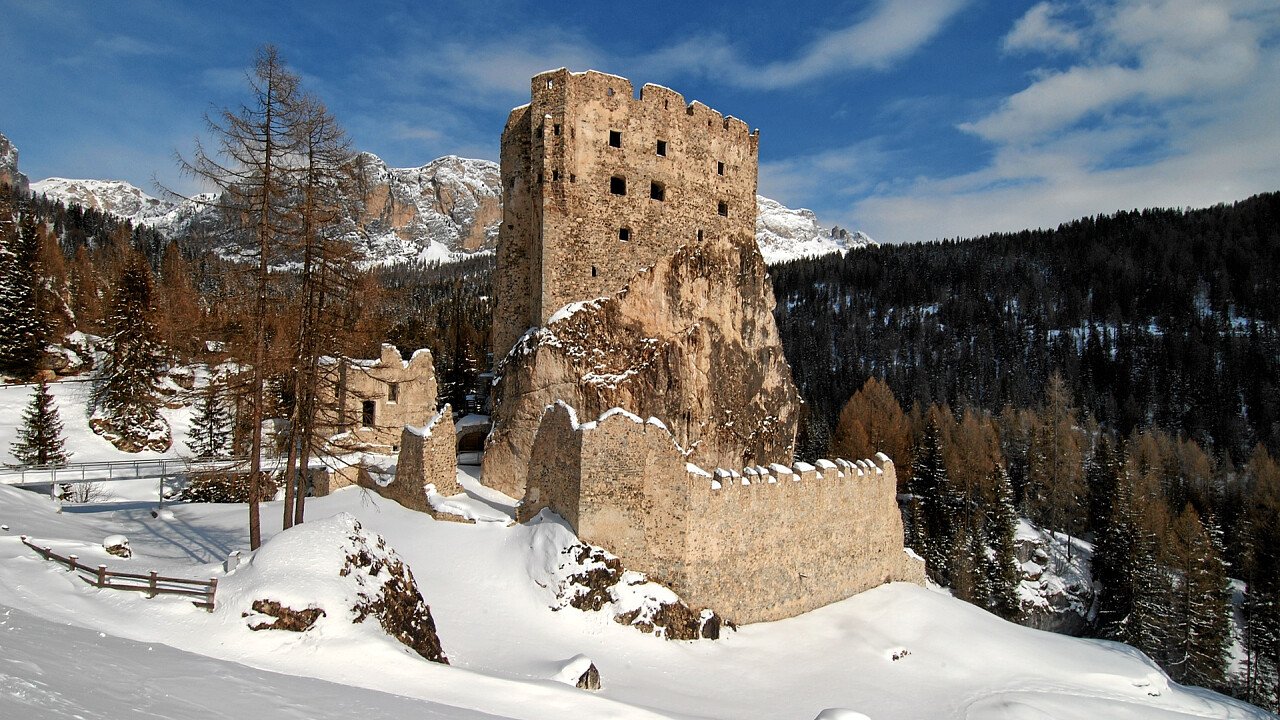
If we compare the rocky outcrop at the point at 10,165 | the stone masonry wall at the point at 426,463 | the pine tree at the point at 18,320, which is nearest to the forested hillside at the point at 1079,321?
the stone masonry wall at the point at 426,463

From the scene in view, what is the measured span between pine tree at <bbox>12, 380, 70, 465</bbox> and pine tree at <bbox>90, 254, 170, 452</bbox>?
4.15 metres

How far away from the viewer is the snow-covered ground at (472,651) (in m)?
7.29

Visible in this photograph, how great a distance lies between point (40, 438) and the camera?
95.0 ft

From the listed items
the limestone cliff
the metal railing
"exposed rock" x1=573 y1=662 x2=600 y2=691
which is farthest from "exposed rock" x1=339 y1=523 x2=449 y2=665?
the metal railing

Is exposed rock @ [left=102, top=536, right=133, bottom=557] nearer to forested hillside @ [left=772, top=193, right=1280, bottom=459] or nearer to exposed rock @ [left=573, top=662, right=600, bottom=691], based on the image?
exposed rock @ [left=573, top=662, right=600, bottom=691]

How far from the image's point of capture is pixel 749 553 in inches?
645

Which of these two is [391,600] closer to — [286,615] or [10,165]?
[286,615]

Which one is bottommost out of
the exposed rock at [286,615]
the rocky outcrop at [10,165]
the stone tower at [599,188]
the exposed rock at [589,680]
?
the exposed rock at [589,680]

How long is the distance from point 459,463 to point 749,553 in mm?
12595

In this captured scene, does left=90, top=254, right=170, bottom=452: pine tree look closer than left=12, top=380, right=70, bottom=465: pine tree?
No

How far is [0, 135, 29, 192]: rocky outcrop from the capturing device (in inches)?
6102

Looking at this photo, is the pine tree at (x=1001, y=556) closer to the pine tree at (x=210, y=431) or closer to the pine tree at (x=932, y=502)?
the pine tree at (x=932, y=502)

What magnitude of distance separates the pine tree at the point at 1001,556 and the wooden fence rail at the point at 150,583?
121 ft

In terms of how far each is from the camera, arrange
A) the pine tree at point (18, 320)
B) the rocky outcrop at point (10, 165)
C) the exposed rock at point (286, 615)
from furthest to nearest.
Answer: the rocky outcrop at point (10, 165), the pine tree at point (18, 320), the exposed rock at point (286, 615)
